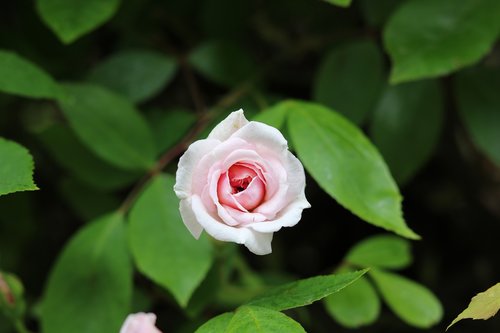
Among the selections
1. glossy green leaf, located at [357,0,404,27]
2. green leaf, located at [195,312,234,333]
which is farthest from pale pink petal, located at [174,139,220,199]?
glossy green leaf, located at [357,0,404,27]

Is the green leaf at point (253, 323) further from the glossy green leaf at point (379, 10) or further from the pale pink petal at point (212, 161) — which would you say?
the glossy green leaf at point (379, 10)

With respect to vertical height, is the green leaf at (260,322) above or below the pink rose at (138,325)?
above

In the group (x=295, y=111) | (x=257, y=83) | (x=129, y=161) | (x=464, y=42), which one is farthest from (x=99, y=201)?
(x=464, y=42)

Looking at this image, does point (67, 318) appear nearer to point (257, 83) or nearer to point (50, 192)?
point (257, 83)

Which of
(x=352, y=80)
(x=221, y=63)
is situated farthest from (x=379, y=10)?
(x=221, y=63)

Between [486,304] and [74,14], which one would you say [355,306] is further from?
[74,14]

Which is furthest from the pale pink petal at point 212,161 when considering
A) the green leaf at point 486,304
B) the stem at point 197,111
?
the stem at point 197,111

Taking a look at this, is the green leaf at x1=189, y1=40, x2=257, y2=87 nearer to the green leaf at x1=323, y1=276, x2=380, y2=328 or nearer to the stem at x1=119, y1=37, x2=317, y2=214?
the stem at x1=119, y1=37, x2=317, y2=214
